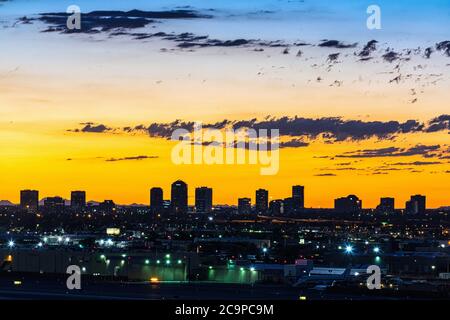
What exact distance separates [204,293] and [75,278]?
858cm

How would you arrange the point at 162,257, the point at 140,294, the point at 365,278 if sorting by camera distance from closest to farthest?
the point at 140,294, the point at 365,278, the point at 162,257

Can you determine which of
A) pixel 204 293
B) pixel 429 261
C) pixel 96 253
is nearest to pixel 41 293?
pixel 204 293

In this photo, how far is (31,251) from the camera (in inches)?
3250

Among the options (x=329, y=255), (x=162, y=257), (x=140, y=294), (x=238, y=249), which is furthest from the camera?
(x=238, y=249)

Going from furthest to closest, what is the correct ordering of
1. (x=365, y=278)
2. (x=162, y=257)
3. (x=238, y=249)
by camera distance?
1. (x=238, y=249)
2. (x=162, y=257)
3. (x=365, y=278)

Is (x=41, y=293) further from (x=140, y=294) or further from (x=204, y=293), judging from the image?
(x=204, y=293)

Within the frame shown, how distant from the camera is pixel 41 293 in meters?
47.7

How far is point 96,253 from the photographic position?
8169 centimetres

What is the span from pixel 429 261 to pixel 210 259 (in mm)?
18539

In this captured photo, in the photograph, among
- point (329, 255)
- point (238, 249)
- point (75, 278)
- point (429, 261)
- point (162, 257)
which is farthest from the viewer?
point (238, 249)

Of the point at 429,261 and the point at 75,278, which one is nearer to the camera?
the point at 75,278

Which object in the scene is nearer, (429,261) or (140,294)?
(140,294)
